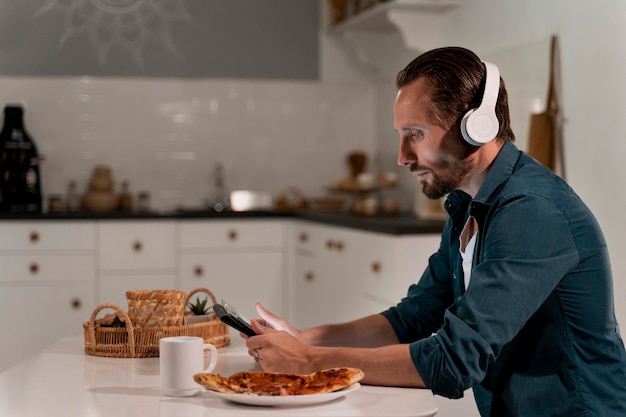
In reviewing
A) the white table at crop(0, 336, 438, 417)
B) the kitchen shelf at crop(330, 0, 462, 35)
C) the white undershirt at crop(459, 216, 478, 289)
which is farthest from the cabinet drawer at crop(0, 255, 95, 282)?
the white undershirt at crop(459, 216, 478, 289)

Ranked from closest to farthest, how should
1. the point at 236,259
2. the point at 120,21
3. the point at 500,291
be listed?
the point at 500,291
the point at 236,259
the point at 120,21

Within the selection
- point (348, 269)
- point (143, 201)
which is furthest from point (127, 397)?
point (143, 201)

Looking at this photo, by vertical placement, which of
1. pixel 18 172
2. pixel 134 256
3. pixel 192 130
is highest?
pixel 192 130

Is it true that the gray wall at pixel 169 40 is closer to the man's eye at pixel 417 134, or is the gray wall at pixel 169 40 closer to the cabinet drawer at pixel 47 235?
the cabinet drawer at pixel 47 235

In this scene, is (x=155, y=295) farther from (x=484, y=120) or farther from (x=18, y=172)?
(x=18, y=172)

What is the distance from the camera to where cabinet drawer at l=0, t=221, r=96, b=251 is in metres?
4.21

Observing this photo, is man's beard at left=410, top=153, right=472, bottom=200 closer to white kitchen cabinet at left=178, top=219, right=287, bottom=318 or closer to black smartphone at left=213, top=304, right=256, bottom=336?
black smartphone at left=213, top=304, right=256, bottom=336

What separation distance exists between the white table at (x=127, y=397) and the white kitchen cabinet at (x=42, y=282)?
2.66 m

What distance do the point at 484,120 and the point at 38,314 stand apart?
3153mm

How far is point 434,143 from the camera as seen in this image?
5.29ft

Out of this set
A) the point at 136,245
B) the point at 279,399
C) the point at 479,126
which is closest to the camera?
the point at 279,399

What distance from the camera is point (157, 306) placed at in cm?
175

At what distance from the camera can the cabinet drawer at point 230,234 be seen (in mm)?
4406

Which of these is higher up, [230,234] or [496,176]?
[496,176]
